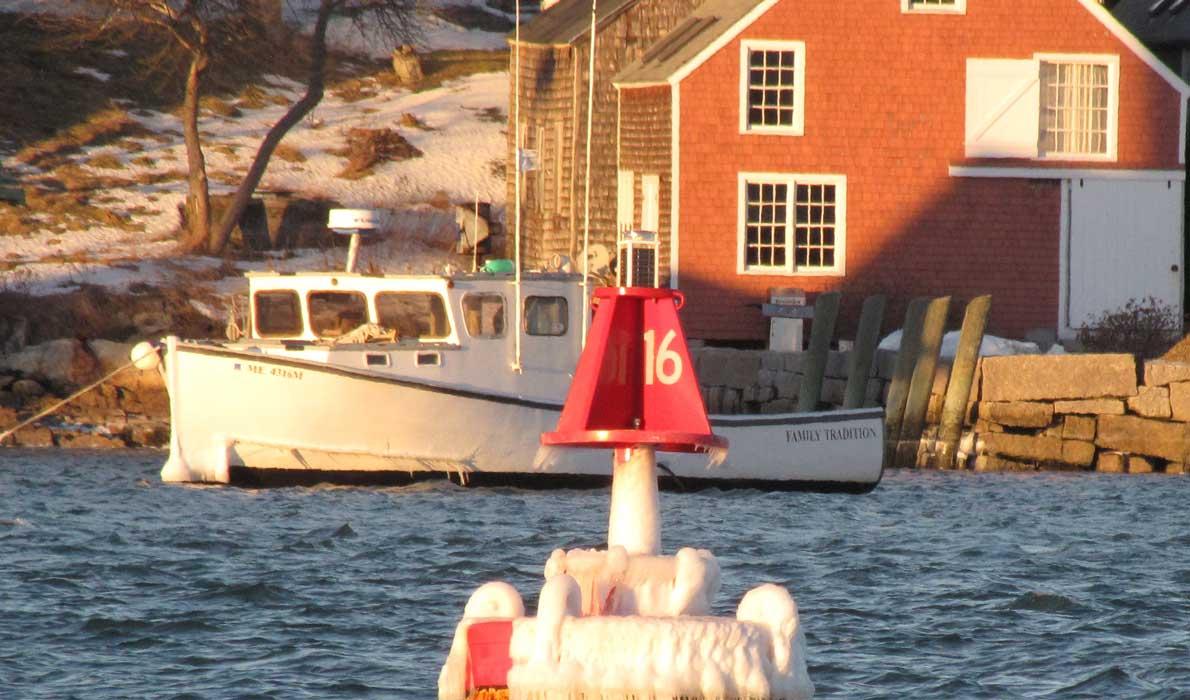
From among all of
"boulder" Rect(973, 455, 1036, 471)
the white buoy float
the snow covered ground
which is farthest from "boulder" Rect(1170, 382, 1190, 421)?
the white buoy float

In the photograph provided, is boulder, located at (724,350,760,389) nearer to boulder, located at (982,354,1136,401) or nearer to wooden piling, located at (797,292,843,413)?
wooden piling, located at (797,292,843,413)

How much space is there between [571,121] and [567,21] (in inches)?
129

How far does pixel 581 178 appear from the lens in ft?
108

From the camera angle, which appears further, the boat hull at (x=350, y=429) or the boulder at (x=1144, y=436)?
the boulder at (x=1144, y=436)

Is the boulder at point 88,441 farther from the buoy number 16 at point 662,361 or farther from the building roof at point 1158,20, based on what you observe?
the buoy number 16 at point 662,361

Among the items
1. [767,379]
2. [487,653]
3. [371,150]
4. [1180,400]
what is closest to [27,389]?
[767,379]

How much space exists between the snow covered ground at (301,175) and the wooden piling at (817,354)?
8.83m

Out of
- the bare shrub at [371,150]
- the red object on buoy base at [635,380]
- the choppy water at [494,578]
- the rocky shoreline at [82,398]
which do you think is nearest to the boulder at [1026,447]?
the choppy water at [494,578]

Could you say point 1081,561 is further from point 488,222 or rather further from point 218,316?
point 488,222

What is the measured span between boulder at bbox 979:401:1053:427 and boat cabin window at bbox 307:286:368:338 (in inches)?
325

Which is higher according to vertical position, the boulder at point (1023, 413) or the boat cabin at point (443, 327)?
the boat cabin at point (443, 327)

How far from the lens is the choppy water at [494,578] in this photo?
11734mm

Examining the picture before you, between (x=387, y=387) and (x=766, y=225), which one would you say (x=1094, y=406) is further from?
(x=387, y=387)

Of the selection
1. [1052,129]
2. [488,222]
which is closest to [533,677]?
[1052,129]
